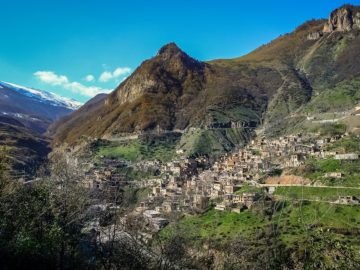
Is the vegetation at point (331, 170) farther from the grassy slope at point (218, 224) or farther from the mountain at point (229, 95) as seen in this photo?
the mountain at point (229, 95)

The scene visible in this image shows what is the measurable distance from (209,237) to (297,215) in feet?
42.3

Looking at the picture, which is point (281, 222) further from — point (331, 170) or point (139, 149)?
point (139, 149)

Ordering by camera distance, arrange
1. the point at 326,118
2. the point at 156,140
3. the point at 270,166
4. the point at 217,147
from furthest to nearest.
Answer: the point at 156,140, the point at 217,147, the point at 326,118, the point at 270,166

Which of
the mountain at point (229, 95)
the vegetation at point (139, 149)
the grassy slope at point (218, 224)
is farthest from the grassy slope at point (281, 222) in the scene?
the mountain at point (229, 95)

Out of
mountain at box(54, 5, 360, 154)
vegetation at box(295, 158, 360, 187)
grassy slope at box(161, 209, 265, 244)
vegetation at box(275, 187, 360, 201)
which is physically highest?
mountain at box(54, 5, 360, 154)

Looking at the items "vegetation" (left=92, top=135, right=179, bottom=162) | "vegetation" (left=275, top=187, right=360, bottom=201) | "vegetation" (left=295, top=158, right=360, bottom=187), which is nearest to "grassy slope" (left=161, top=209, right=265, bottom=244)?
"vegetation" (left=275, top=187, right=360, bottom=201)

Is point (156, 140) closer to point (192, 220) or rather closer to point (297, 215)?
point (192, 220)

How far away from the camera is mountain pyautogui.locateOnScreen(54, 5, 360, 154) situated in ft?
435

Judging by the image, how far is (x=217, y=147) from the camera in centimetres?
10569

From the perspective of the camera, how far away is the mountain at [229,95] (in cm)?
13262

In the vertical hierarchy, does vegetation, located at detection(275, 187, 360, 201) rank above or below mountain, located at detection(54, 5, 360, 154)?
below

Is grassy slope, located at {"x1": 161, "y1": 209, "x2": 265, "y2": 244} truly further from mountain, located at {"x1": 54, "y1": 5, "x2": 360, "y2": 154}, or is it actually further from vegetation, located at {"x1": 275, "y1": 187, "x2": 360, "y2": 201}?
mountain, located at {"x1": 54, "y1": 5, "x2": 360, "y2": 154}

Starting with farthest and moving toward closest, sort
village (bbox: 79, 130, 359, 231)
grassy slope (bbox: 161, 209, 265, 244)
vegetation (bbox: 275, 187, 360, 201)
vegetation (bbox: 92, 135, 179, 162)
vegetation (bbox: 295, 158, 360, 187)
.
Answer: vegetation (bbox: 92, 135, 179, 162) → village (bbox: 79, 130, 359, 231) → vegetation (bbox: 295, 158, 360, 187) → vegetation (bbox: 275, 187, 360, 201) → grassy slope (bbox: 161, 209, 265, 244)

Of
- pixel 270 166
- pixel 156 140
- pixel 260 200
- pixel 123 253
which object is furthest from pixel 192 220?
pixel 156 140
